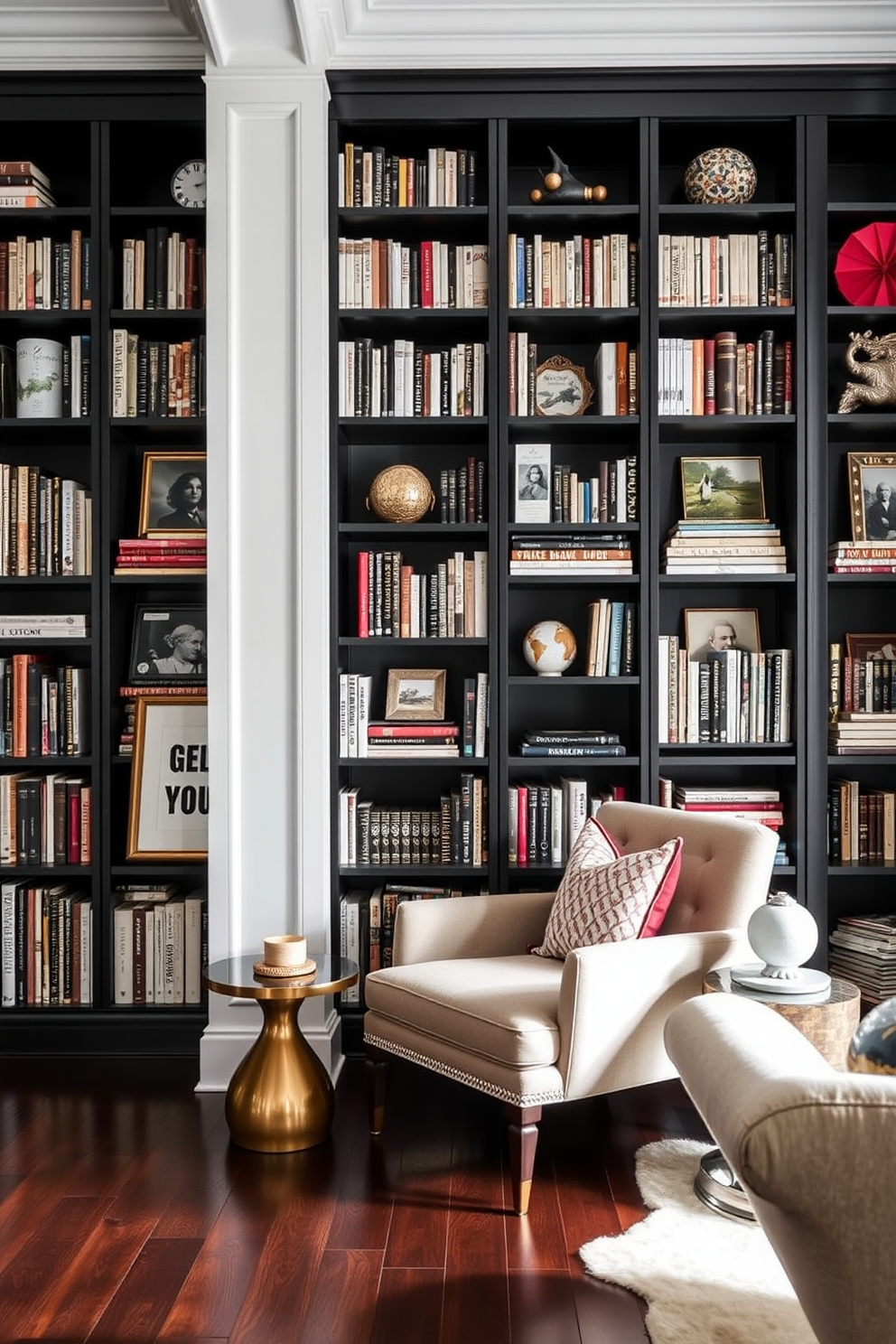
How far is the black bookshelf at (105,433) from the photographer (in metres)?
3.14

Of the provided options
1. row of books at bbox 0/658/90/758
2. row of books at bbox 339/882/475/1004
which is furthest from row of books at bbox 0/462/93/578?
row of books at bbox 339/882/475/1004

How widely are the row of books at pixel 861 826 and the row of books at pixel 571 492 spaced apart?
1.11m

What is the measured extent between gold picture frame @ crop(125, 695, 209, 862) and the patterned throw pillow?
1.22m

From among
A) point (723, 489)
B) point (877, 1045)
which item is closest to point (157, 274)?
point (723, 489)

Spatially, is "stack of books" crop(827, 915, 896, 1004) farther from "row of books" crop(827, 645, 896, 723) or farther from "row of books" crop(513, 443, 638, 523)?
"row of books" crop(513, 443, 638, 523)

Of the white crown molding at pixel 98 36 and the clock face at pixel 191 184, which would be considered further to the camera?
the clock face at pixel 191 184

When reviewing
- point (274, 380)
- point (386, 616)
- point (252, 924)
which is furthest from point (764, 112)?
point (252, 924)

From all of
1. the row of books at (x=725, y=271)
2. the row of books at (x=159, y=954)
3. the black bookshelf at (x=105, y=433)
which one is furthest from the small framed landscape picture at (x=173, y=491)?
the row of books at (x=725, y=271)

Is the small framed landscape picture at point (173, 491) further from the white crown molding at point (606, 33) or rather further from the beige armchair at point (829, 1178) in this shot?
the beige armchair at point (829, 1178)

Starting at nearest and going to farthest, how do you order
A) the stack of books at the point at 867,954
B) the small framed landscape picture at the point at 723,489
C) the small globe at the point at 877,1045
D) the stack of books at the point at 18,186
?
the small globe at the point at 877,1045 < the stack of books at the point at 867,954 < the stack of books at the point at 18,186 < the small framed landscape picture at the point at 723,489

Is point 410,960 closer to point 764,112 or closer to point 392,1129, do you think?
point 392,1129

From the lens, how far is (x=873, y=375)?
3.17 metres

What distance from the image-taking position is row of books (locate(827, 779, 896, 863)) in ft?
10.4

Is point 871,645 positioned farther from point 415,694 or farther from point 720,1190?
point 720,1190
